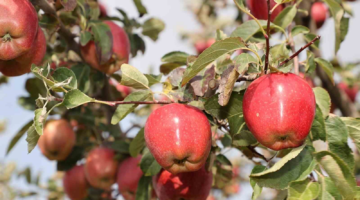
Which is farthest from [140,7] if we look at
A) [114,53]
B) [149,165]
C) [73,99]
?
[73,99]

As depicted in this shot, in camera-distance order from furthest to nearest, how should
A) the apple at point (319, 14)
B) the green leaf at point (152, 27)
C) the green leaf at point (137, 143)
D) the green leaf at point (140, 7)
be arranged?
1. the apple at point (319, 14)
2. the green leaf at point (152, 27)
3. the green leaf at point (140, 7)
4. the green leaf at point (137, 143)

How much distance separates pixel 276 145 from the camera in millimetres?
864

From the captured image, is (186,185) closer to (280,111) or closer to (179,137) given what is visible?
(179,137)

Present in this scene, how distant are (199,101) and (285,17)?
0.51 m

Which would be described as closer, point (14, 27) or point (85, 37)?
point (14, 27)

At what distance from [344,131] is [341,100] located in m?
1.04

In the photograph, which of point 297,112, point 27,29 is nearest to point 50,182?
point 27,29

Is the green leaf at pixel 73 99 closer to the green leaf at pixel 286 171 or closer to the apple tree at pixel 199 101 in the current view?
the apple tree at pixel 199 101

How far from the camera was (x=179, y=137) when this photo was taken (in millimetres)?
924

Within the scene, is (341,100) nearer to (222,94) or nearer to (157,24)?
(157,24)

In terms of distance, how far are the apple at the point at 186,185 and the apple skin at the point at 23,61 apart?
0.49 meters

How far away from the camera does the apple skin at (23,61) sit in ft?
3.71

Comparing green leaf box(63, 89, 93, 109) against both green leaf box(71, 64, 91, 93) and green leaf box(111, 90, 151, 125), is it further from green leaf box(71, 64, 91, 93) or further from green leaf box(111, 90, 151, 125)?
green leaf box(71, 64, 91, 93)

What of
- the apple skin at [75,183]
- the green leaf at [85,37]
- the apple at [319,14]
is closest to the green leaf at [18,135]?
the apple skin at [75,183]
